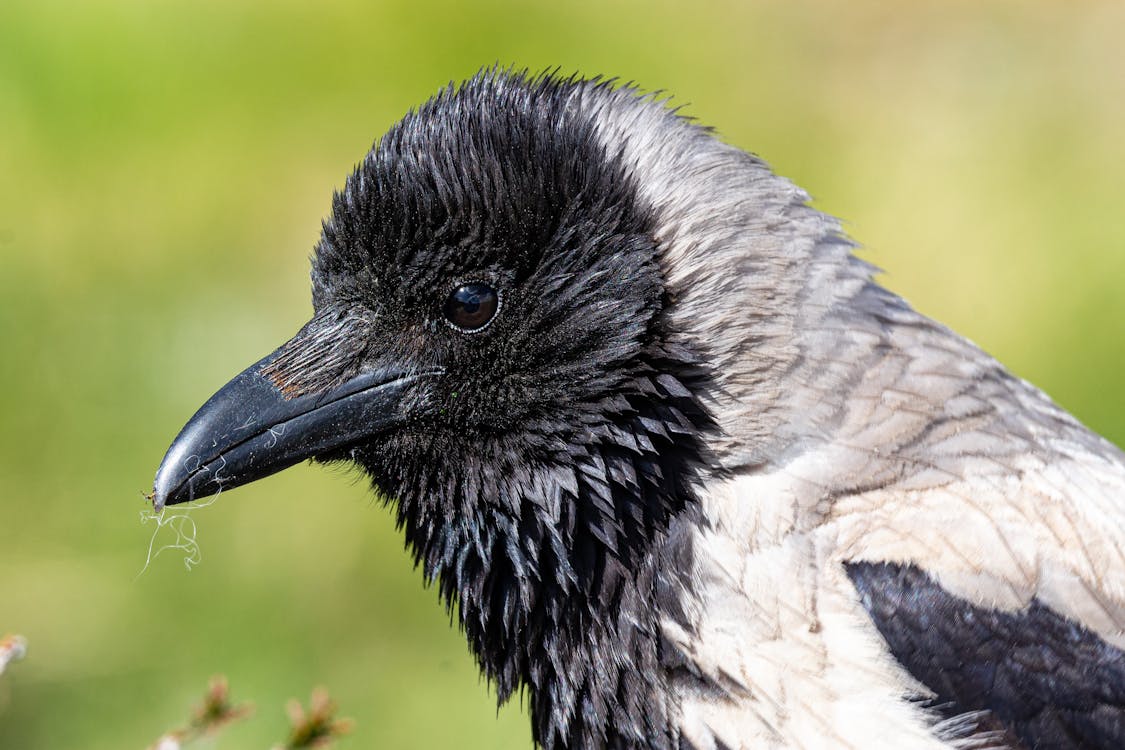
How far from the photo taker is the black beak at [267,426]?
311 cm

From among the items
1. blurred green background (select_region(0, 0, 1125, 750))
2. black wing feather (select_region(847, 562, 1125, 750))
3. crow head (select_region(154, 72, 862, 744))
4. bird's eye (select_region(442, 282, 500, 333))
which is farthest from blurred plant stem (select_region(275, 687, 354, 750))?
blurred green background (select_region(0, 0, 1125, 750))

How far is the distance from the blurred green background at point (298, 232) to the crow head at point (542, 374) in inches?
92.0

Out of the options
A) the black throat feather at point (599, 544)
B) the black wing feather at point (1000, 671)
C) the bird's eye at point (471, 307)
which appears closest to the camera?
the black wing feather at point (1000, 671)

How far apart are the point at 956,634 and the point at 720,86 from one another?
661 centimetres

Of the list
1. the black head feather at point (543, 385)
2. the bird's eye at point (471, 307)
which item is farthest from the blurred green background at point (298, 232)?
the bird's eye at point (471, 307)

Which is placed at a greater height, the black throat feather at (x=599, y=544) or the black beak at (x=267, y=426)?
the black beak at (x=267, y=426)

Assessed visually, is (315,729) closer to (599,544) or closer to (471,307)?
(599,544)

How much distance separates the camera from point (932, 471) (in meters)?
3.02

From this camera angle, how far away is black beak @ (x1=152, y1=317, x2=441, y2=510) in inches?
123

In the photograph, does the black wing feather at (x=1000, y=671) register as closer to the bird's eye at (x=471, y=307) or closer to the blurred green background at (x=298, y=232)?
the bird's eye at (x=471, y=307)

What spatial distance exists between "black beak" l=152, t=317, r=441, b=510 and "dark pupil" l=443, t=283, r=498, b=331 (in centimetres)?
14

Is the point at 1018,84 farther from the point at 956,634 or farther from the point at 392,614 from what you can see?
the point at 956,634

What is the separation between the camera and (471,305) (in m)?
3.14

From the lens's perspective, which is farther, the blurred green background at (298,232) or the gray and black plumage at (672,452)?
the blurred green background at (298,232)
